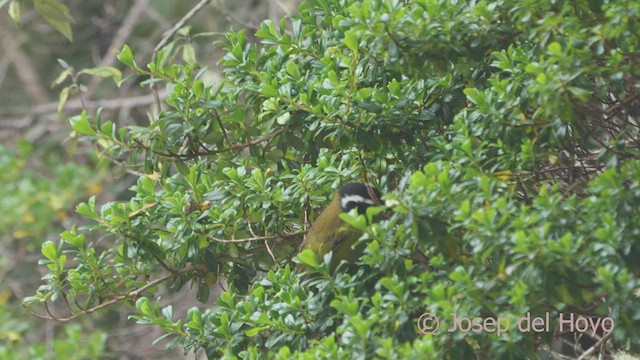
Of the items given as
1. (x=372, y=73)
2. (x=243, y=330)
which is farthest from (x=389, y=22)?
(x=243, y=330)

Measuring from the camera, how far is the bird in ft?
12.3

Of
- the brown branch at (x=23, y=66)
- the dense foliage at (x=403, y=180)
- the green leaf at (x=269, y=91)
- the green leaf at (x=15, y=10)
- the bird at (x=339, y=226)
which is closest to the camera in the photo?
the dense foliage at (x=403, y=180)

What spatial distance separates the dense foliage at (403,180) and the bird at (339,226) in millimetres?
67

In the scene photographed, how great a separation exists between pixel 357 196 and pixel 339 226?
0.61ft

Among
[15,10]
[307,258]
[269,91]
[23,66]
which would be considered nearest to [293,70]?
[269,91]

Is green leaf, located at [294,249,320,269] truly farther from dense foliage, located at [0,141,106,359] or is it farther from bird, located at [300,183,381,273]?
dense foliage, located at [0,141,106,359]

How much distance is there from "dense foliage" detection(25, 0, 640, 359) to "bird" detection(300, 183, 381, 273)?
0.22ft

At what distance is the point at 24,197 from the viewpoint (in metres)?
7.77

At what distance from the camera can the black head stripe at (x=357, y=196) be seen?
368cm

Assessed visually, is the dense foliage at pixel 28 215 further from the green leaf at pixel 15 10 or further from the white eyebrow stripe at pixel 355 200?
the white eyebrow stripe at pixel 355 200

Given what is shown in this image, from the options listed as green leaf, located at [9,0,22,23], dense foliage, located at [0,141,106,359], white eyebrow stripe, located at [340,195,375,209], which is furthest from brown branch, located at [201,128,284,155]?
dense foliage, located at [0,141,106,359]

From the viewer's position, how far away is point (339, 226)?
3.89m

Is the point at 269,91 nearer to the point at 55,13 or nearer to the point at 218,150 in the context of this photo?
the point at 218,150

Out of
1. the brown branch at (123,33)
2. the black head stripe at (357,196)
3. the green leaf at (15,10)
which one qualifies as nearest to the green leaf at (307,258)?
the black head stripe at (357,196)
